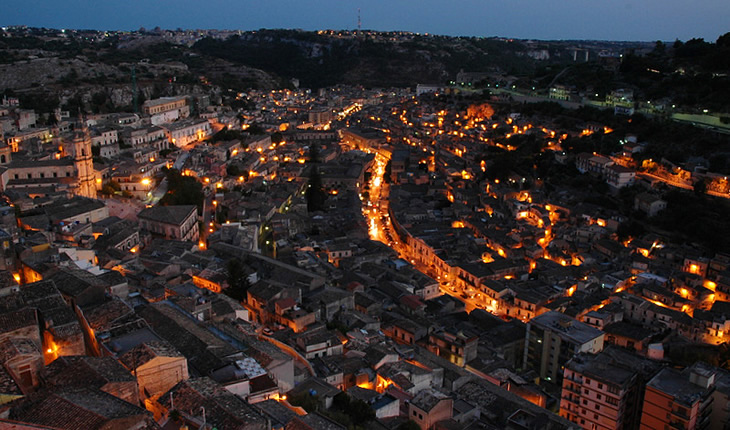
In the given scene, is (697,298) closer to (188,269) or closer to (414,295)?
(414,295)

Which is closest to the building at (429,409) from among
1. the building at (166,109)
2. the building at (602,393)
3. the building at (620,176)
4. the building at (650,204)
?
A: the building at (602,393)

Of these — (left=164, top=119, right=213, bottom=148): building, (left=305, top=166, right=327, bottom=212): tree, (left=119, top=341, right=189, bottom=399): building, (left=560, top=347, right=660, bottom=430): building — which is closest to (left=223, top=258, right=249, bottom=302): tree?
(left=119, top=341, right=189, bottom=399): building

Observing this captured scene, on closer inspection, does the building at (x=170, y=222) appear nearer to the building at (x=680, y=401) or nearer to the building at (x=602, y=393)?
the building at (x=602, y=393)

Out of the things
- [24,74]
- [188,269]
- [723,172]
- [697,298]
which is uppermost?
[24,74]

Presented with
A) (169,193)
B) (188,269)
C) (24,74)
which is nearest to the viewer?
(188,269)

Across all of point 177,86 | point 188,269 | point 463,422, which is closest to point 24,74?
point 177,86

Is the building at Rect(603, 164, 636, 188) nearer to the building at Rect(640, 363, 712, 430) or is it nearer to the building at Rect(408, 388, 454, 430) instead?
the building at Rect(640, 363, 712, 430)
